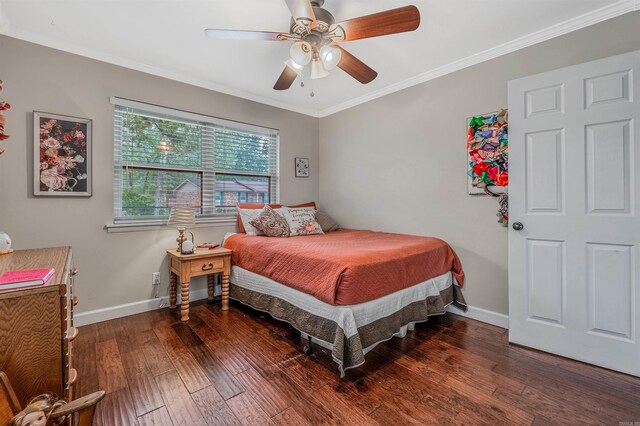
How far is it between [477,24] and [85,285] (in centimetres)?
398

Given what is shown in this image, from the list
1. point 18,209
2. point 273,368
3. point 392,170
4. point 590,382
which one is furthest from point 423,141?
point 18,209

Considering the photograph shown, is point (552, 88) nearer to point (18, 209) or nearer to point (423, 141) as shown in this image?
point (423, 141)

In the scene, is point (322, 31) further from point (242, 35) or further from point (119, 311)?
point (119, 311)

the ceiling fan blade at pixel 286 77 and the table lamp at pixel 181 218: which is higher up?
the ceiling fan blade at pixel 286 77

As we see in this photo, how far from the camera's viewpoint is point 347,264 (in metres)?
1.86

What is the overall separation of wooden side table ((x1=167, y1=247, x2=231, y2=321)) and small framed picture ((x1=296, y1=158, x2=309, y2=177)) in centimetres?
166

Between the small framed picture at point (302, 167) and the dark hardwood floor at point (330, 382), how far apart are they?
7.74 feet

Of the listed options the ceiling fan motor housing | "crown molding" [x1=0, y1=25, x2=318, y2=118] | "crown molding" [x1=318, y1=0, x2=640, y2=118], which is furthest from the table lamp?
"crown molding" [x1=318, y1=0, x2=640, y2=118]

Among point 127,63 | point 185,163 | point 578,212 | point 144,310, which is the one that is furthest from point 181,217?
point 578,212

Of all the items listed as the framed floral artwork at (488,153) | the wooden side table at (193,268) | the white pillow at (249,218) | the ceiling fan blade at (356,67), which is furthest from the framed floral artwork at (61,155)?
the framed floral artwork at (488,153)

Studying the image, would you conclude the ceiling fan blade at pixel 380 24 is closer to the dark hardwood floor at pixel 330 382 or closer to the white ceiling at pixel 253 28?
the white ceiling at pixel 253 28

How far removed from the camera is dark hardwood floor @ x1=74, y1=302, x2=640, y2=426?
4.83ft

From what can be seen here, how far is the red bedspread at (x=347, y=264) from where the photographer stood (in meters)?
1.85

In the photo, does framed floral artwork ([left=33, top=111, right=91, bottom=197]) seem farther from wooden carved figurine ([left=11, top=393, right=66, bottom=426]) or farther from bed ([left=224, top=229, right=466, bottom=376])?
wooden carved figurine ([left=11, top=393, right=66, bottom=426])
